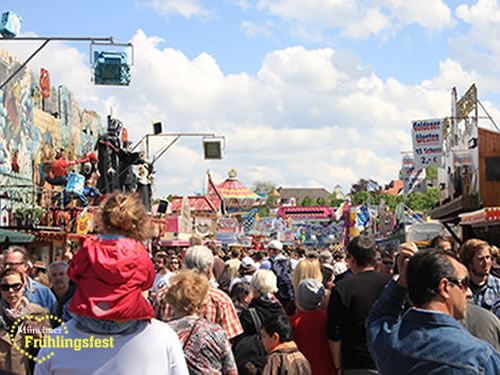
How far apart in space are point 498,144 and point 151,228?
1004 inches

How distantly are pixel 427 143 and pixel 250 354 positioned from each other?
31115 mm

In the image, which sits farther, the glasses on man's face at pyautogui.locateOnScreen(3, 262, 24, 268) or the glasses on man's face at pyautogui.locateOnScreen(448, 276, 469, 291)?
the glasses on man's face at pyautogui.locateOnScreen(3, 262, 24, 268)

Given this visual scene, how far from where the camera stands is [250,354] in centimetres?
591

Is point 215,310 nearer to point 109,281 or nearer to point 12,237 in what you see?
point 109,281

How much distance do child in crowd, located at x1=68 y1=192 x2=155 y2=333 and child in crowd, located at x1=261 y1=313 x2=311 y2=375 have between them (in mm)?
2296

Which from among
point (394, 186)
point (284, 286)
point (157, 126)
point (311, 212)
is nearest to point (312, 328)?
point (284, 286)

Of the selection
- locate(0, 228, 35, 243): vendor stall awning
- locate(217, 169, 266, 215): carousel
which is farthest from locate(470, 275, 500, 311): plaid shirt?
locate(217, 169, 266, 215): carousel

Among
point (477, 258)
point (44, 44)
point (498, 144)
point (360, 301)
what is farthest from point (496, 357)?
point (498, 144)

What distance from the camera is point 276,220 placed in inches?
2470

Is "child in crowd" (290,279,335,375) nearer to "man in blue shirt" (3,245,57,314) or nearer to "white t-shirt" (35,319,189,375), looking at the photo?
"man in blue shirt" (3,245,57,314)

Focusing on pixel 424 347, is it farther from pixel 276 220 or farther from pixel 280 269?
pixel 276 220

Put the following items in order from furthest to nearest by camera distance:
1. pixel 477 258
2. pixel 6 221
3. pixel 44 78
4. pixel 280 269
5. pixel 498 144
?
pixel 44 78 < pixel 498 144 < pixel 6 221 < pixel 280 269 < pixel 477 258

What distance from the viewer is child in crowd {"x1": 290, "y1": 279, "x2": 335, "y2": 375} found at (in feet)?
20.0

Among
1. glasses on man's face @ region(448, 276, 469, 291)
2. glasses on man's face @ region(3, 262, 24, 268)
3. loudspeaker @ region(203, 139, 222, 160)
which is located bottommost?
glasses on man's face @ region(3, 262, 24, 268)
